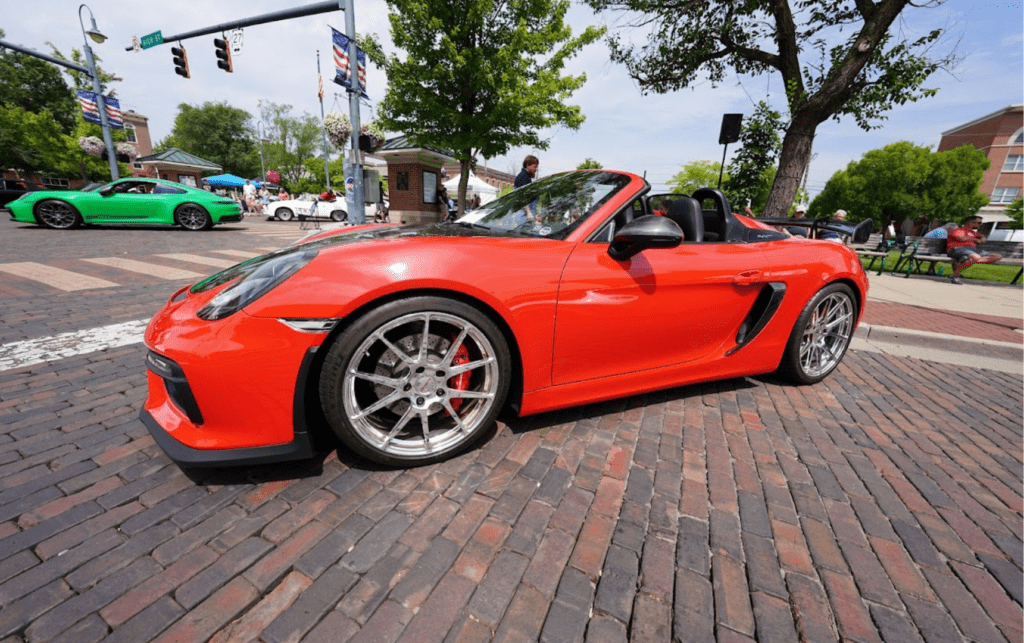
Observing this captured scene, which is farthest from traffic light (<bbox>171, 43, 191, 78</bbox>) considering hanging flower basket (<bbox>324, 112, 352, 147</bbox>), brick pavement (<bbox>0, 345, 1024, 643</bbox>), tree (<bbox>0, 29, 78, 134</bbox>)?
tree (<bbox>0, 29, 78, 134</bbox>)

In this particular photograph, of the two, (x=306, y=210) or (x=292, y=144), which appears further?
(x=292, y=144)

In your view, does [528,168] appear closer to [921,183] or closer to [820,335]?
[820,335]

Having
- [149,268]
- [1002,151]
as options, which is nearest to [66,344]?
[149,268]

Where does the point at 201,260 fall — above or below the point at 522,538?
above

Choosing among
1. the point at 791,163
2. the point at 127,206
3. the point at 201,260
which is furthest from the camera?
the point at 127,206

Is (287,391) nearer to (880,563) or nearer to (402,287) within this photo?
(402,287)

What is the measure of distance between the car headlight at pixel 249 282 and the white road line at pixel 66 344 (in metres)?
1.84

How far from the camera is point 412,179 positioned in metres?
20.2

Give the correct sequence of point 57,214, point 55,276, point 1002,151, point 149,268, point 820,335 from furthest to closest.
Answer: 1. point 1002,151
2. point 57,214
3. point 149,268
4. point 55,276
5. point 820,335

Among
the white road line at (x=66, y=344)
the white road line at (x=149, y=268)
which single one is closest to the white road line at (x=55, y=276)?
the white road line at (x=149, y=268)

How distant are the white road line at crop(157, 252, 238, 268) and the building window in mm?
69750

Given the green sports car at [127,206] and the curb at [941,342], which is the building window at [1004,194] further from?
the green sports car at [127,206]

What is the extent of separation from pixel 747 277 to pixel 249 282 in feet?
8.08

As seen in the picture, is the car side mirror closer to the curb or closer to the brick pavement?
the brick pavement
